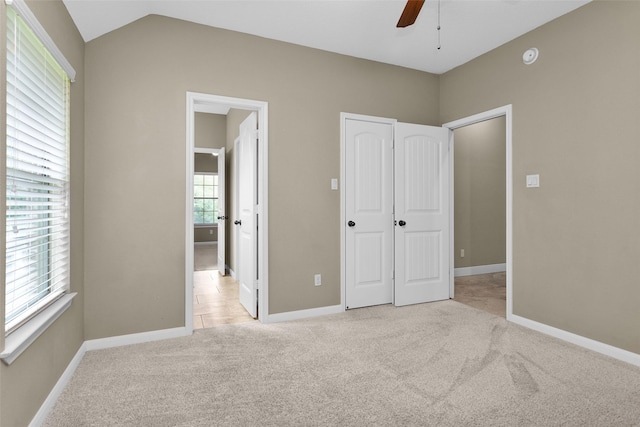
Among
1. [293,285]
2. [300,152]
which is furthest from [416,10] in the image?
[293,285]

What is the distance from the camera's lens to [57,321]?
6.64 ft

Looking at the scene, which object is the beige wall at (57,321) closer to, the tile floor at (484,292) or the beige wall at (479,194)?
the tile floor at (484,292)

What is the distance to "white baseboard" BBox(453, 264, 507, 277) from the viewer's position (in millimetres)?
5164

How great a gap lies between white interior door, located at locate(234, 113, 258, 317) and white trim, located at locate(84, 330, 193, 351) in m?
0.72

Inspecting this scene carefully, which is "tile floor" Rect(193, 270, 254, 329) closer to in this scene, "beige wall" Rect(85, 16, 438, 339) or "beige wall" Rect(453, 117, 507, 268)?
"beige wall" Rect(85, 16, 438, 339)

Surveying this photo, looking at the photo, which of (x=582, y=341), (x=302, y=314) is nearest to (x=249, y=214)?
(x=302, y=314)

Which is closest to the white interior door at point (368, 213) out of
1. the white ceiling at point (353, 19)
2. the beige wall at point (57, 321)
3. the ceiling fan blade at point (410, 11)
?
the white ceiling at point (353, 19)

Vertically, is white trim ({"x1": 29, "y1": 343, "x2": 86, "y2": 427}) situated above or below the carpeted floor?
above

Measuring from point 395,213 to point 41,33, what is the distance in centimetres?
313

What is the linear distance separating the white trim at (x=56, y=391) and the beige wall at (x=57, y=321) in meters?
0.03

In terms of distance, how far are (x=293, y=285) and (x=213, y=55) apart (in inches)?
87.2

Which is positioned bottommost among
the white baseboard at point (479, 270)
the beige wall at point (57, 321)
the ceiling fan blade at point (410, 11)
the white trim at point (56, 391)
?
the white trim at point (56, 391)

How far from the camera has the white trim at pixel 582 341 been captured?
2.42 meters

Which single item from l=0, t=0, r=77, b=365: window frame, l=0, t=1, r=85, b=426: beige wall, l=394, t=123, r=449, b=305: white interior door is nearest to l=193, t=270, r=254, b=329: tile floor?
l=0, t=1, r=85, b=426: beige wall
